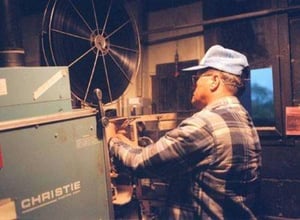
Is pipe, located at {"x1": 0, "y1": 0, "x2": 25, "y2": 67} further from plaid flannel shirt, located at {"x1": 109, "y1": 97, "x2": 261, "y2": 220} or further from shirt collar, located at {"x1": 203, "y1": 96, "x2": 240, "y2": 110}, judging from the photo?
shirt collar, located at {"x1": 203, "y1": 96, "x2": 240, "y2": 110}

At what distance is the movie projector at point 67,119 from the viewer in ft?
4.28

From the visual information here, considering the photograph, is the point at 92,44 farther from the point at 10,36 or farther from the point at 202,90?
the point at 202,90

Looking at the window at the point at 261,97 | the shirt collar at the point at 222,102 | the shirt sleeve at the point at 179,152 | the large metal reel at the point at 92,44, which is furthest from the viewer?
the window at the point at 261,97

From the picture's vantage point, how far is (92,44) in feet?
6.43

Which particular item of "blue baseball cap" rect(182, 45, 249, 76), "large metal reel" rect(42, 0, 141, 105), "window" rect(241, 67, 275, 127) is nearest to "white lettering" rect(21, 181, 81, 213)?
"large metal reel" rect(42, 0, 141, 105)

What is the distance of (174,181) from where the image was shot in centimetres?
160

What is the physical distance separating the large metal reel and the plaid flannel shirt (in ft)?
1.73

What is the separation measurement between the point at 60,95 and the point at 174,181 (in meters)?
0.60

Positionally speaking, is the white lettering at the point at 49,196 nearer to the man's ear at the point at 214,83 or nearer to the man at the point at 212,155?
the man at the point at 212,155

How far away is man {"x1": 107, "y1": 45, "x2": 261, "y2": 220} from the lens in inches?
58.4

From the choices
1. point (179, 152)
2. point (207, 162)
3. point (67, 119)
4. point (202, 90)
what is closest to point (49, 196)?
point (67, 119)

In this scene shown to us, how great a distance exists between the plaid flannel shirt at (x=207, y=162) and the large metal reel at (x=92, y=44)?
528mm

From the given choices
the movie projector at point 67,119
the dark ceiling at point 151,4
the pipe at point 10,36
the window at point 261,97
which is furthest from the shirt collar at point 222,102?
the dark ceiling at point 151,4

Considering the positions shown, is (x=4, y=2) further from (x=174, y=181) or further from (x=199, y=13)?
(x=199, y=13)
